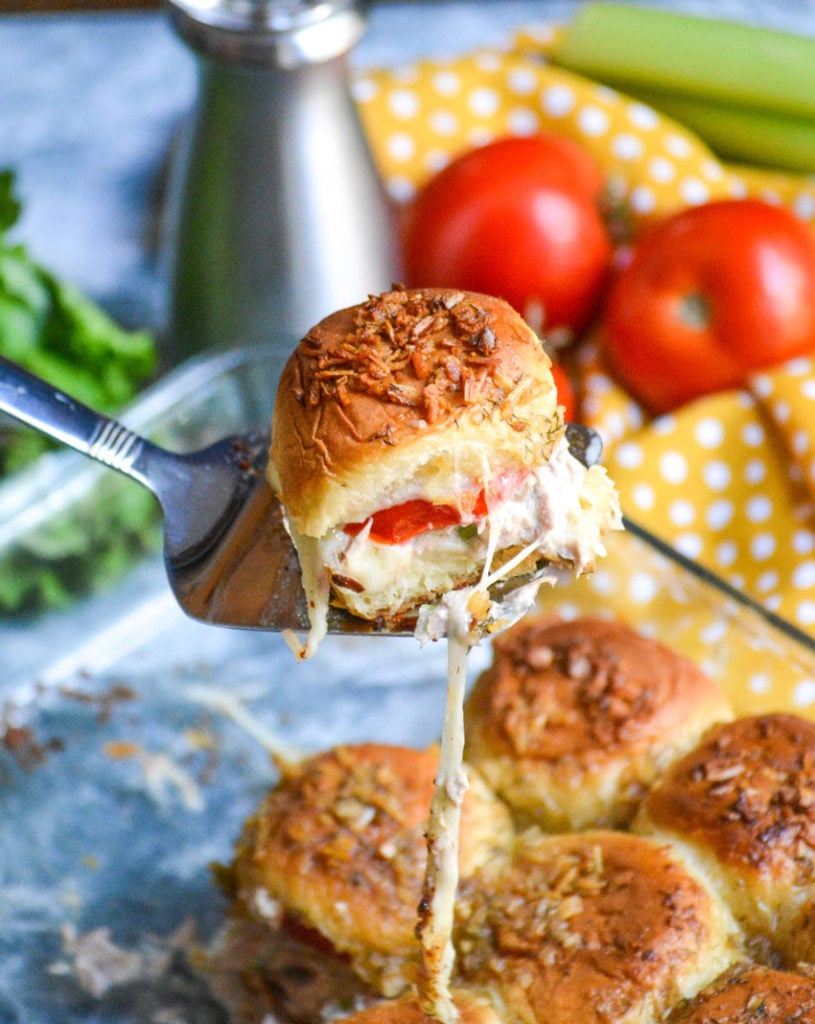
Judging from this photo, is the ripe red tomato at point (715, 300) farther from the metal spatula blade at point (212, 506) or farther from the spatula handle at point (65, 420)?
the spatula handle at point (65, 420)

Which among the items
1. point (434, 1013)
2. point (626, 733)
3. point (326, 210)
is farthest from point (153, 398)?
point (434, 1013)

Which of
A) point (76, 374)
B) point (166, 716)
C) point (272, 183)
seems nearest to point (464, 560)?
point (166, 716)

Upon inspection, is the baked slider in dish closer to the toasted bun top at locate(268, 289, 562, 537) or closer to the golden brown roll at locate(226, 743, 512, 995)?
the toasted bun top at locate(268, 289, 562, 537)

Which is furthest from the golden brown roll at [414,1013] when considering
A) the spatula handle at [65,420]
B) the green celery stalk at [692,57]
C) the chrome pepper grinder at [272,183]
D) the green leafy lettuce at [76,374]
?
the green celery stalk at [692,57]

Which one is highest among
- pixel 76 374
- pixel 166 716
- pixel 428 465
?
pixel 428 465

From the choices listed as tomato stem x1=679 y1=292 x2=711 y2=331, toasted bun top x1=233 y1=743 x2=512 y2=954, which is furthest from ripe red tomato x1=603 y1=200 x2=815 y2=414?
toasted bun top x1=233 y1=743 x2=512 y2=954

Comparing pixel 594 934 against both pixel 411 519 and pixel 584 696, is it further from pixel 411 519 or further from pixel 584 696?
pixel 411 519
